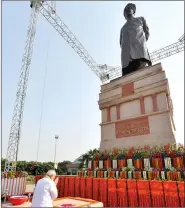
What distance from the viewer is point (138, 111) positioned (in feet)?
37.8

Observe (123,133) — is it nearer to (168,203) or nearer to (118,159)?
(118,159)

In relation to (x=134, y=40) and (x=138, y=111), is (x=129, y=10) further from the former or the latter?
(x=138, y=111)

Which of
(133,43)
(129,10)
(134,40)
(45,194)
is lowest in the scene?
(45,194)

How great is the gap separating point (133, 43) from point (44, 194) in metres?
13.3

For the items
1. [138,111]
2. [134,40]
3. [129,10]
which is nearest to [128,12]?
[129,10]

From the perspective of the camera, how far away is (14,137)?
2462 centimetres

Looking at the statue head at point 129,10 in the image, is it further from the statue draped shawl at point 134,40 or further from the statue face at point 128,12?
the statue draped shawl at point 134,40

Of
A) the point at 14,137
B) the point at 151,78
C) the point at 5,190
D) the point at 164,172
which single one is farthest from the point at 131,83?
the point at 14,137

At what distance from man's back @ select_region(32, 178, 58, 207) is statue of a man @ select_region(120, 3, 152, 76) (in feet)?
39.3

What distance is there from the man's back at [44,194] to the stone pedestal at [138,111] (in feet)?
26.1

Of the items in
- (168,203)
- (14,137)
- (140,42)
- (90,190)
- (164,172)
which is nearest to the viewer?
(168,203)

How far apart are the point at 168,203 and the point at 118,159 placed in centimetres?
432

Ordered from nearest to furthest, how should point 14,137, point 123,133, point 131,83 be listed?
point 123,133 < point 131,83 < point 14,137

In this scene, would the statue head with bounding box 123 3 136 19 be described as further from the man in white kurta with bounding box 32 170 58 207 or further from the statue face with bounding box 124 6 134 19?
the man in white kurta with bounding box 32 170 58 207
